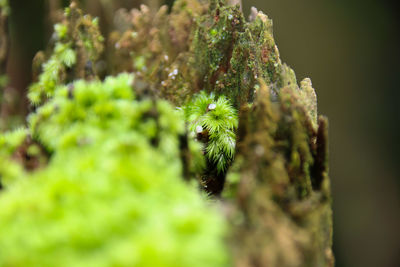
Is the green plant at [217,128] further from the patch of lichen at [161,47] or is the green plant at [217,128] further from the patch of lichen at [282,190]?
the patch of lichen at [282,190]

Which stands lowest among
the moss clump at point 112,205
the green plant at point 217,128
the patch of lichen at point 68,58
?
the moss clump at point 112,205

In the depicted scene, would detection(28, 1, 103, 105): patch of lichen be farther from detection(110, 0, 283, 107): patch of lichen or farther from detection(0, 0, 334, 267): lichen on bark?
detection(110, 0, 283, 107): patch of lichen

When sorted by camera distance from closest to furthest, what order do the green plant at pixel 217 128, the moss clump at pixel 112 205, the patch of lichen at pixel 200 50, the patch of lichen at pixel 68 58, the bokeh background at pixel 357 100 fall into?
1. the moss clump at pixel 112 205
2. the green plant at pixel 217 128
3. the patch of lichen at pixel 200 50
4. the patch of lichen at pixel 68 58
5. the bokeh background at pixel 357 100

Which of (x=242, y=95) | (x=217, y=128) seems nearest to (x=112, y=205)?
(x=217, y=128)

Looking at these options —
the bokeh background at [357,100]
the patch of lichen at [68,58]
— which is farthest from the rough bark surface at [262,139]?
the bokeh background at [357,100]

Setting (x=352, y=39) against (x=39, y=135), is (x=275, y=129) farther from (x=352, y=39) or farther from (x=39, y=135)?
(x=352, y=39)

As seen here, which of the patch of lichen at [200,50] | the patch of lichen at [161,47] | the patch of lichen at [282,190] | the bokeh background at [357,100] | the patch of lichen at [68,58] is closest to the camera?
the patch of lichen at [282,190]

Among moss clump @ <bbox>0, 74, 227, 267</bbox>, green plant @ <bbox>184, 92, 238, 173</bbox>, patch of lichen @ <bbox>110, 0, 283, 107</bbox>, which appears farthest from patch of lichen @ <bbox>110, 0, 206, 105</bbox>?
moss clump @ <bbox>0, 74, 227, 267</bbox>
